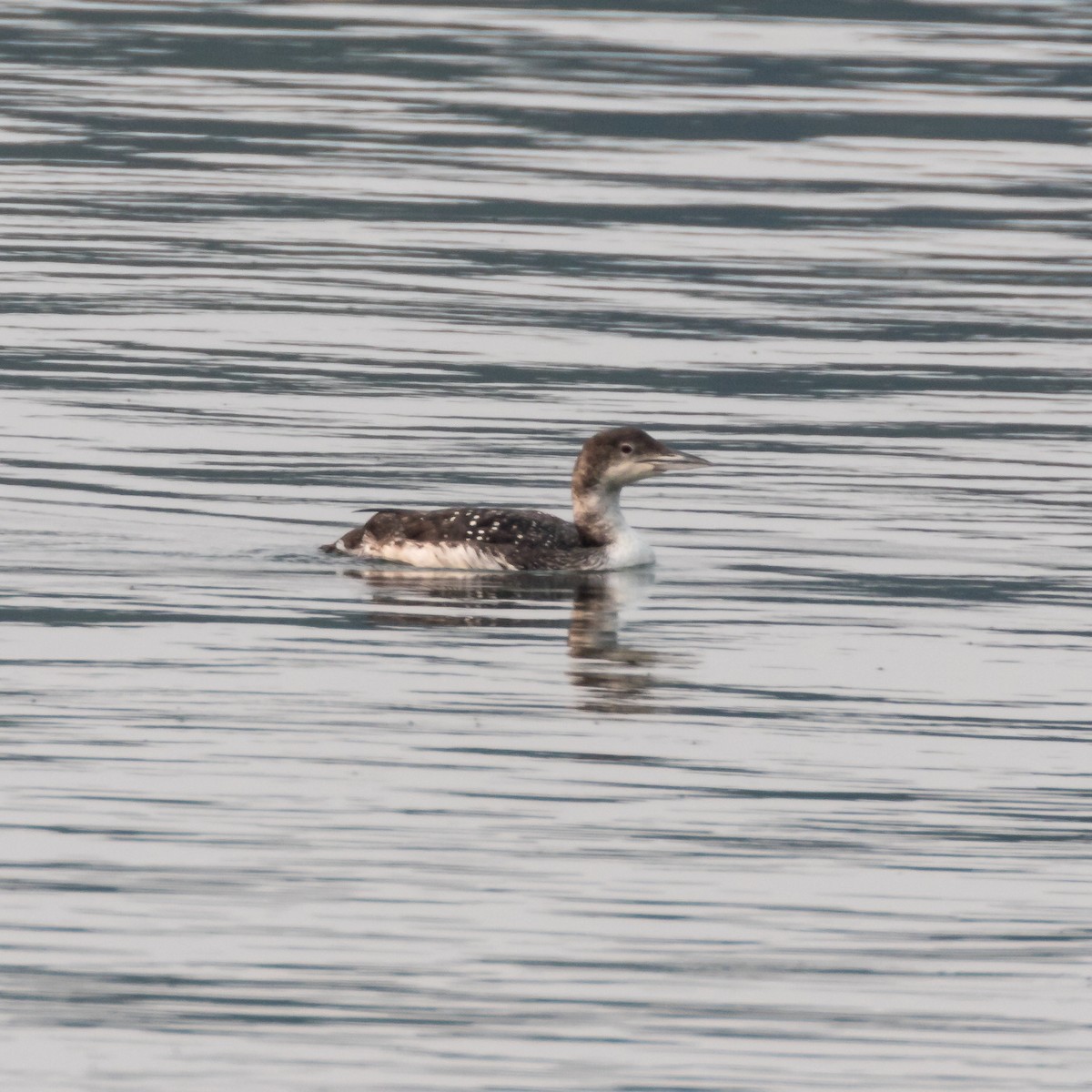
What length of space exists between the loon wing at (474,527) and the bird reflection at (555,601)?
0.22 meters

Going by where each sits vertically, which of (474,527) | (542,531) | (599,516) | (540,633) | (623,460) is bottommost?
(540,633)

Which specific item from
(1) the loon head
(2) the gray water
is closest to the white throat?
(1) the loon head

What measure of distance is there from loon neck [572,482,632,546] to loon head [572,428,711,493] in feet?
0.35

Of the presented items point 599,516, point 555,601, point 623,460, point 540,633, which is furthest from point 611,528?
point 540,633

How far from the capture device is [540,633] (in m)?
15.5

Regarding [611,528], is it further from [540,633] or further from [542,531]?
[540,633]

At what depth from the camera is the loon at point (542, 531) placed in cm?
1698

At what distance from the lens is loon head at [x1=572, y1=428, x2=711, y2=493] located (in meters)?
17.7

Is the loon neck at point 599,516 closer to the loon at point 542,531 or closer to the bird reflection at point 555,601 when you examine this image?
the loon at point 542,531

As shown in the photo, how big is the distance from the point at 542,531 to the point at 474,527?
0.48 meters

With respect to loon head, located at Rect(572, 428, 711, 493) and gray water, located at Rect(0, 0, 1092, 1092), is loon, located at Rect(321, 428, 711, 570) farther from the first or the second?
gray water, located at Rect(0, 0, 1092, 1092)

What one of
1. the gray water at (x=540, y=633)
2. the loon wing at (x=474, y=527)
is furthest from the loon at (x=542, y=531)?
the gray water at (x=540, y=633)

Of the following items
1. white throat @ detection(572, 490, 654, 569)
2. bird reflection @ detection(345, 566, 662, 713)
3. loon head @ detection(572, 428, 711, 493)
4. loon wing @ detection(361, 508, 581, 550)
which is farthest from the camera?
loon head @ detection(572, 428, 711, 493)

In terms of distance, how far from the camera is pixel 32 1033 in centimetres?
927
